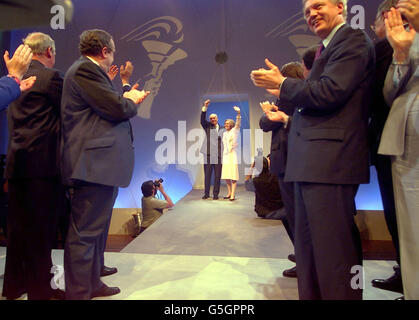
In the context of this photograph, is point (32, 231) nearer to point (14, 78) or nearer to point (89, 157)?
point (89, 157)

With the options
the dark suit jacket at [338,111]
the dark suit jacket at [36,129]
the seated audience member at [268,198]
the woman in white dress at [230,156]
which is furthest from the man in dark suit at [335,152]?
the woman in white dress at [230,156]

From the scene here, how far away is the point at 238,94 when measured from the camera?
6.85 metres

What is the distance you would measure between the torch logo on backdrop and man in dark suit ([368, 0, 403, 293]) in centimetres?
575

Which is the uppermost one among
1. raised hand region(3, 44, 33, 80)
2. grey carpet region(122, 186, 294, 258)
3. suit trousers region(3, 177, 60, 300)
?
raised hand region(3, 44, 33, 80)

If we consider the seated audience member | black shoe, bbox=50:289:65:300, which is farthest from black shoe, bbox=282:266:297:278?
the seated audience member

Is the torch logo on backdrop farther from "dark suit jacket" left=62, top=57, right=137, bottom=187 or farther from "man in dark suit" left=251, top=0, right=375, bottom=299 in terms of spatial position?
"man in dark suit" left=251, top=0, right=375, bottom=299

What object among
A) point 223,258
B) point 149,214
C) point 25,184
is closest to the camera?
point 25,184

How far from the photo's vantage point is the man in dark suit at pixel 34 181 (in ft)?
5.45

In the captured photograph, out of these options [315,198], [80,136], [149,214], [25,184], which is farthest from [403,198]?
[149,214]

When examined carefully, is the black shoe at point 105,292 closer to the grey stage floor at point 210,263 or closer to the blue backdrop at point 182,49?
the grey stage floor at point 210,263

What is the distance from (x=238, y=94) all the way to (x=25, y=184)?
5.62m

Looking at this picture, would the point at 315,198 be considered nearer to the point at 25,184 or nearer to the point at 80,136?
the point at 80,136

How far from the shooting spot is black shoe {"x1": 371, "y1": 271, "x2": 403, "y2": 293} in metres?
1.80

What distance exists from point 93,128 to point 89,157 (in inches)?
5.7
